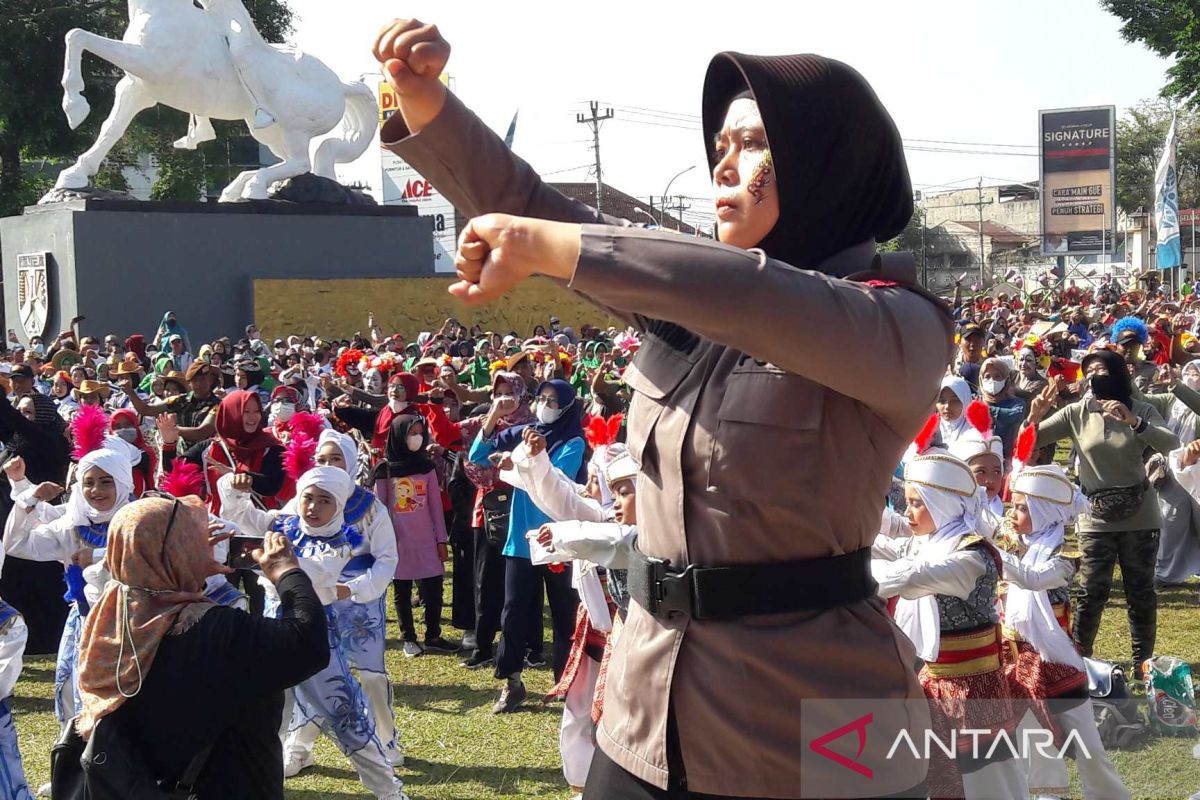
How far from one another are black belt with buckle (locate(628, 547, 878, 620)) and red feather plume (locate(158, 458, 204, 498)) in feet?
21.9

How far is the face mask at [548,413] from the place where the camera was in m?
7.60

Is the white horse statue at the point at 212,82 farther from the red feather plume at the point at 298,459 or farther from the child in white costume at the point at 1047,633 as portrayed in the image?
the child in white costume at the point at 1047,633

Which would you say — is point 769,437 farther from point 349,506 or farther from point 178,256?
point 178,256

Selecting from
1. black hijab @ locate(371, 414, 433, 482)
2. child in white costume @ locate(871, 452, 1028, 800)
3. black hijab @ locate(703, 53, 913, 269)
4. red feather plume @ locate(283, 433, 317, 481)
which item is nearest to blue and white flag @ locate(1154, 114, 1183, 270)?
black hijab @ locate(371, 414, 433, 482)

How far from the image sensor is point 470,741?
6.77 metres

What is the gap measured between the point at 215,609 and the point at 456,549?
18.7 ft

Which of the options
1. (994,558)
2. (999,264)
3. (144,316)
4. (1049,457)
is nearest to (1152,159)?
(999,264)

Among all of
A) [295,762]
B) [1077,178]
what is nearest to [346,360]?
[295,762]

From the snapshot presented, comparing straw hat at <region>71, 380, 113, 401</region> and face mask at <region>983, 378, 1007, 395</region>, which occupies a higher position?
face mask at <region>983, 378, 1007, 395</region>

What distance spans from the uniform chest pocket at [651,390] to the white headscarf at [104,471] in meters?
4.27

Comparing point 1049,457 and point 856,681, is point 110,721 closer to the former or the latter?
point 856,681

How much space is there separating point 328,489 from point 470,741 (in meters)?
1.74

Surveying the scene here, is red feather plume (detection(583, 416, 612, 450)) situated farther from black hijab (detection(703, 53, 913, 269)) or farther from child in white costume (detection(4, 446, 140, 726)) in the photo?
black hijab (detection(703, 53, 913, 269))

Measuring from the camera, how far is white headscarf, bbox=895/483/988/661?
4.70 meters
